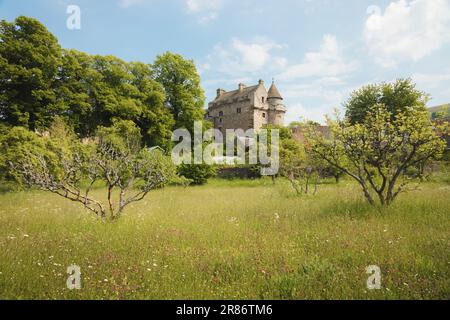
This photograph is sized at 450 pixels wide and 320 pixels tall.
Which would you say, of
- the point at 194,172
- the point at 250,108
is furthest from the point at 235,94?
the point at 194,172

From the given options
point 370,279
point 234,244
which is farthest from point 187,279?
point 370,279

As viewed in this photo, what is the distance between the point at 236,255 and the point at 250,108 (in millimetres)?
50616

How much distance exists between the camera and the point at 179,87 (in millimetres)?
33469

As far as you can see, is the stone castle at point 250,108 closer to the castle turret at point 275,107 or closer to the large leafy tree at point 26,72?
the castle turret at point 275,107

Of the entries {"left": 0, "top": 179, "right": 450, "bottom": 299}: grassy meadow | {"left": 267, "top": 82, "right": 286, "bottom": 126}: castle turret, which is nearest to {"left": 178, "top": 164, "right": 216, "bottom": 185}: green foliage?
{"left": 0, "top": 179, "right": 450, "bottom": 299}: grassy meadow

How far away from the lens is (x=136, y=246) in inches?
227

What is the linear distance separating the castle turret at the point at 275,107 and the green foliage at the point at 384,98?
1895 centimetres

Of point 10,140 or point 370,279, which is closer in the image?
point 370,279

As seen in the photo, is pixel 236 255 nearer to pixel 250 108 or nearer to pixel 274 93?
pixel 250 108

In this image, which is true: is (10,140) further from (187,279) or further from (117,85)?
(187,279)

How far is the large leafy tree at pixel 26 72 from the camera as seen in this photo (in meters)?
22.2

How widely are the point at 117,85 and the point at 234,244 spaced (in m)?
30.4

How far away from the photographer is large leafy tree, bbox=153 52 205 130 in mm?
33438

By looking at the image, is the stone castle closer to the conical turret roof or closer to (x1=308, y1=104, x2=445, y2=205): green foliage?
the conical turret roof
